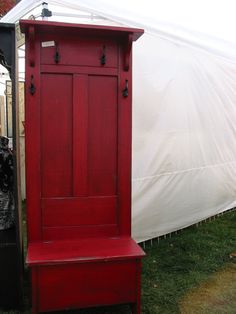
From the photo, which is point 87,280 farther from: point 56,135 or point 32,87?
point 32,87

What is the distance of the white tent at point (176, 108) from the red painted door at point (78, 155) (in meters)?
1.42

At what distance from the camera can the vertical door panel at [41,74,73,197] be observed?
2.99m

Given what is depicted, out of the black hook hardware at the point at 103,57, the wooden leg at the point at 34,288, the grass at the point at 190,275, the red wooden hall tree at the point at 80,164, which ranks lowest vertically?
the grass at the point at 190,275

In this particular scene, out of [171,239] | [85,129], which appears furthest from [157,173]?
[85,129]

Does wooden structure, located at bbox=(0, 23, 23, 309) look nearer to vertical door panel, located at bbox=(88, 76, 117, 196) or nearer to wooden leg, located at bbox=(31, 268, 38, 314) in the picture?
wooden leg, located at bbox=(31, 268, 38, 314)

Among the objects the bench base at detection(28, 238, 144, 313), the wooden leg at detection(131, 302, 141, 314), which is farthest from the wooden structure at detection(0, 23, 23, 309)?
the wooden leg at detection(131, 302, 141, 314)

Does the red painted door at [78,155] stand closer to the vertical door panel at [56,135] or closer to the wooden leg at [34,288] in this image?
the vertical door panel at [56,135]

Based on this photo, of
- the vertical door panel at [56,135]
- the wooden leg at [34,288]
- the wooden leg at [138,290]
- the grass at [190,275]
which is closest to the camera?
the wooden leg at [34,288]

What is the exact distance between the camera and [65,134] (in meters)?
3.05

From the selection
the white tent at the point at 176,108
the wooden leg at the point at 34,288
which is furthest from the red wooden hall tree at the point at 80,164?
the white tent at the point at 176,108

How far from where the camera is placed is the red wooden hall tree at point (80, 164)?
111 inches

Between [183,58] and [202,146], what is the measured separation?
51.5 inches

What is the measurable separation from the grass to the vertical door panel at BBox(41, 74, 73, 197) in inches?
41.3

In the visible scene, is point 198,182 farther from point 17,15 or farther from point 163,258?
point 17,15
